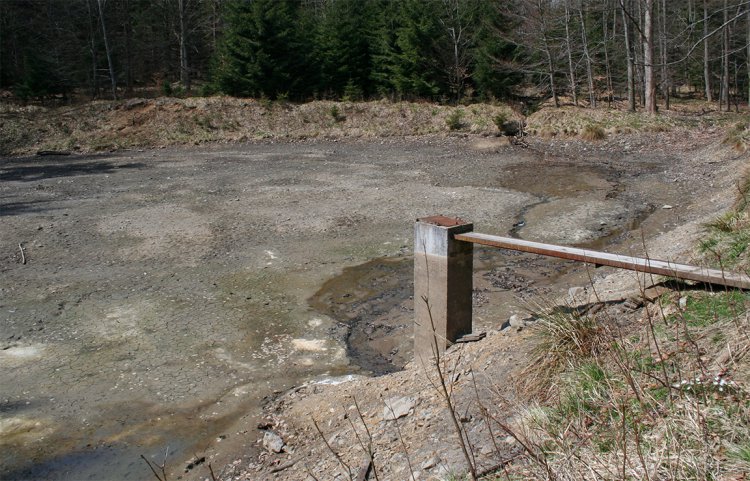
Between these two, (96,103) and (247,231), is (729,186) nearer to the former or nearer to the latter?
(247,231)

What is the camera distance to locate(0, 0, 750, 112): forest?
1089 inches

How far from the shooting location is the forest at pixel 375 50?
27672 mm

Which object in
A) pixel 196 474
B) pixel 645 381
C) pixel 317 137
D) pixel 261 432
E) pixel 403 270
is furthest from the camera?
pixel 317 137

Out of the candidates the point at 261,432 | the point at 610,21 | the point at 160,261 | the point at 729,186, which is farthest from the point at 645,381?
the point at 610,21

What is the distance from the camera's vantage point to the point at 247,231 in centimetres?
1112

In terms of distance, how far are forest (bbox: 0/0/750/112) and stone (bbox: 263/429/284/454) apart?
22.1 meters

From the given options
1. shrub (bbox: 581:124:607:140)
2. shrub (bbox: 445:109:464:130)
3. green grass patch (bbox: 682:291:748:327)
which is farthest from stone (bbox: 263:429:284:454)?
shrub (bbox: 445:109:464:130)

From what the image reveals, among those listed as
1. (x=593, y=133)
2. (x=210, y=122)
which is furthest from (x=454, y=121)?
(x=210, y=122)

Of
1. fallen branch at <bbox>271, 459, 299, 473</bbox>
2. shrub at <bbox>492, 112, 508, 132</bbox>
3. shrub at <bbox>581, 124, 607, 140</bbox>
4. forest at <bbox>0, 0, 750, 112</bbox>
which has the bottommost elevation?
fallen branch at <bbox>271, 459, 299, 473</bbox>

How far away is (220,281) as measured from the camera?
28.6 feet

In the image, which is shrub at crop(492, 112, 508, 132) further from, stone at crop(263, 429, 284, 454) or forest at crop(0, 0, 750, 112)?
stone at crop(263, 429, 284, 454)

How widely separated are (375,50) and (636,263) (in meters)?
28.7

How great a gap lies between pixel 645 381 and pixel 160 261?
772 cm

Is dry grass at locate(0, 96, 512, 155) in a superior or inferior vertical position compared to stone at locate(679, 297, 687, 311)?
superior
